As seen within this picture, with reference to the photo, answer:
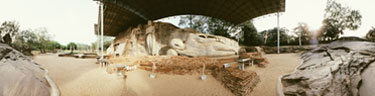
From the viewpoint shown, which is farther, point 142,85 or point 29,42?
point 29,42

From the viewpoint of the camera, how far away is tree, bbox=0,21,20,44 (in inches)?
111

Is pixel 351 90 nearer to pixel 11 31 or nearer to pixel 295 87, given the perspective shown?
pixel 295 87

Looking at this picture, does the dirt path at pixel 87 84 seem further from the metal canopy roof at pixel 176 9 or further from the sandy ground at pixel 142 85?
the metal canopy roof at pixel 176 9

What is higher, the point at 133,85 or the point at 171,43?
the point at 171,43

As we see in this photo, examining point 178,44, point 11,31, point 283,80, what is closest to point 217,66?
point 283,80

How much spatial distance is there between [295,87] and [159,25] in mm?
6354

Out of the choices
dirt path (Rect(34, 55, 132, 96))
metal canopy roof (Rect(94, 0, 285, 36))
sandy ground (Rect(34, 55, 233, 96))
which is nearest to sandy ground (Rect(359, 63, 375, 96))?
sandy ground (Rect(34, 55, 233, 96))

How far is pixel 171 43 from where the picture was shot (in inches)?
249

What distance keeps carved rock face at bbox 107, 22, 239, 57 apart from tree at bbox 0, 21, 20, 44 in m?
3.83

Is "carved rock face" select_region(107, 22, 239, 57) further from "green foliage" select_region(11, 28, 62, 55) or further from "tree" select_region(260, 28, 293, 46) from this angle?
"tree" select_region(260, 28, 293, 46)

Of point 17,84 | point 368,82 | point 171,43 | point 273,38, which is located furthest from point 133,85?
point 273,38

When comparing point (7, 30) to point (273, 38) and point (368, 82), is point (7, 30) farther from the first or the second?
point (273, 38)

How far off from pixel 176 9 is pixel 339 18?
574 inches

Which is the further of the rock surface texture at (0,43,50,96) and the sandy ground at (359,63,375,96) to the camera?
the sandy ground at (359,63,375,96)
